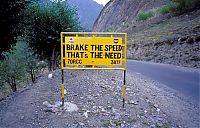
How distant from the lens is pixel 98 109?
807cm

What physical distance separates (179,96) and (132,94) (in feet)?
6.14

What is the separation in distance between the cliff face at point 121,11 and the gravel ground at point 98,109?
5495cm

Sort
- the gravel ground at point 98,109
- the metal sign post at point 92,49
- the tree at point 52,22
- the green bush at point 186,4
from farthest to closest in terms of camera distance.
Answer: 1. the green bush at point 186,4
2. the tree at point 52,22
3. the metal sign post at point 92,49
4. the gravel ground at point 98,109

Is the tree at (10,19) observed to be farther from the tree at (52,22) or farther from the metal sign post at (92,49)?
the tree at (52,22)

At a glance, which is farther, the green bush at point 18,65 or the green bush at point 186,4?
the green bush at point 186,4

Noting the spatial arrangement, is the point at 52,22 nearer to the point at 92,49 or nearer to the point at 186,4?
the point at 92,49

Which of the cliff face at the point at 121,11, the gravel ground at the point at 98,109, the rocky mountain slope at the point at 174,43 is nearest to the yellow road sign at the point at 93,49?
the gravel ground at the point at 98,109

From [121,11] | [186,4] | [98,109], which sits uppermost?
[121,11]

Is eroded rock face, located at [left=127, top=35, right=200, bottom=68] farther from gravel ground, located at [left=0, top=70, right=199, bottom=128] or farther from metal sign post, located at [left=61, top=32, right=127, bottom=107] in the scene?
metal sign post, located at [left=61, top=32, right=127, bottom=107]

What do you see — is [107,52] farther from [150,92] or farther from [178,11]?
[178,11]

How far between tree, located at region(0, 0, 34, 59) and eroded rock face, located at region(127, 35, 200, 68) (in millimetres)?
11877

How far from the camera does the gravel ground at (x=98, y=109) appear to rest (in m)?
7.40

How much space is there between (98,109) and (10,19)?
191 inches

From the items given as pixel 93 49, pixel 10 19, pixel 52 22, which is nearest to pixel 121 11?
pixel 52 22
